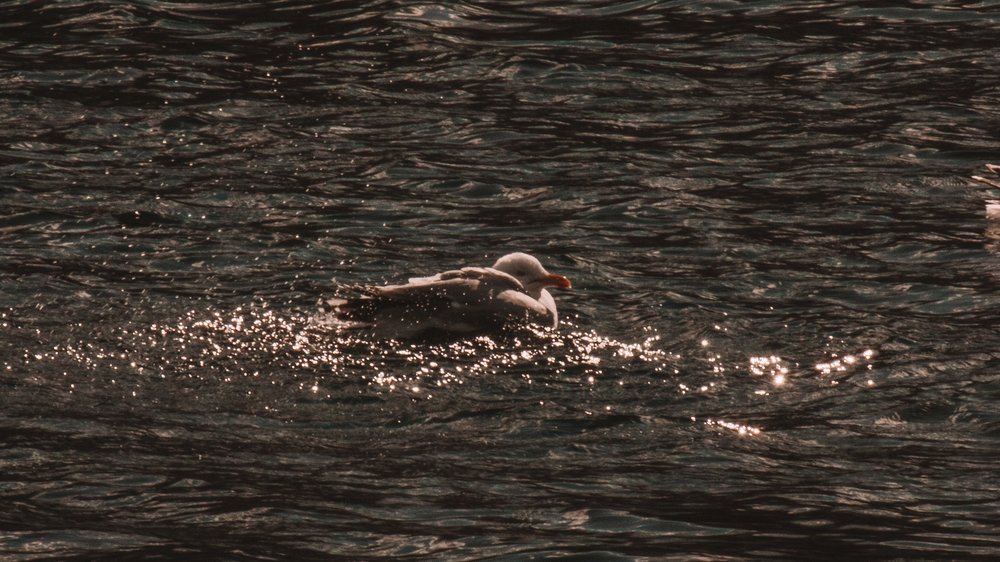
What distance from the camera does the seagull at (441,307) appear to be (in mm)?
11508

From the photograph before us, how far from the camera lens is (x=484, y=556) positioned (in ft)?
25.8

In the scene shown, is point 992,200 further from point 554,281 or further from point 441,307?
point 441,307

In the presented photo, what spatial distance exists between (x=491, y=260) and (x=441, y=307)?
6.81ft

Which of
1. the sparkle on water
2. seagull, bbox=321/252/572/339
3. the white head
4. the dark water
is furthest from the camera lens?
the white head

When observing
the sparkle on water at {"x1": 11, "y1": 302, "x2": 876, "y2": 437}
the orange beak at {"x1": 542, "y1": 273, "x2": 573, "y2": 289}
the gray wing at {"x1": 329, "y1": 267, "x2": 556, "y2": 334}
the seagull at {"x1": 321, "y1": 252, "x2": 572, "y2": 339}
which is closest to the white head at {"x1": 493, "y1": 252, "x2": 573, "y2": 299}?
the orange beak at {"x1": 542, "y1": 273, "x2": 573, "y2": 289}

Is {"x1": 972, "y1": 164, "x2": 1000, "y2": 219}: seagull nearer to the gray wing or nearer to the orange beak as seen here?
the orange beak

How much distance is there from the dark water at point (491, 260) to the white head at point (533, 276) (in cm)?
33

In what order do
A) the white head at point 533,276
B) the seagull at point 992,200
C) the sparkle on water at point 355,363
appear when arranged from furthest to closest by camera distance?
the seagull at point 992,200, the white head at point 533,276, the sparkle on water at point 355,363

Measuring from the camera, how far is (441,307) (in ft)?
38.0

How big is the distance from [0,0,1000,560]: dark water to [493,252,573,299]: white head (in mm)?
327

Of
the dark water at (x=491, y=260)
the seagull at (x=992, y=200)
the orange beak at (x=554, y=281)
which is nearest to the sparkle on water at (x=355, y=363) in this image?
the dark water at (x=491, y=260)

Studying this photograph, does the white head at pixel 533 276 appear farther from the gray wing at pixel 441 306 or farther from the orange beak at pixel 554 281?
the gray wing at pixel 441 306

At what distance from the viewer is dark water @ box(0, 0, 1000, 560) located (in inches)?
340

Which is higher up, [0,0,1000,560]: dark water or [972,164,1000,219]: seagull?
[0,0,1000,560]: dark water
